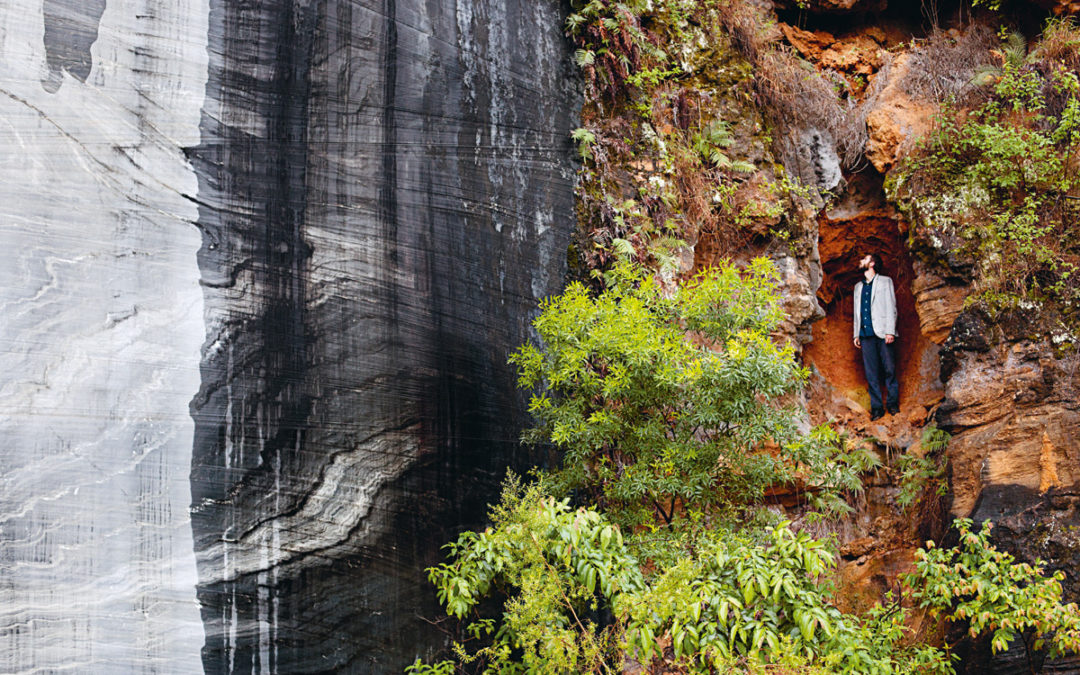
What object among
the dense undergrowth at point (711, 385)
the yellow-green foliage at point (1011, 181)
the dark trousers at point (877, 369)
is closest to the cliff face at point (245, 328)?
the dense undergrowth at point (711, 385)

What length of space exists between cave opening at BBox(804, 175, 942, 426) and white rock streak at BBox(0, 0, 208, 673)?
256 inches

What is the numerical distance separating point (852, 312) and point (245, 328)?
704 centimetres

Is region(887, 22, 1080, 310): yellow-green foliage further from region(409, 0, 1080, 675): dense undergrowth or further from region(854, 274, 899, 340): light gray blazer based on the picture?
region(854, 274, 899, 340): light gray blazer

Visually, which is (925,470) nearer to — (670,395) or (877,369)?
(877,369)

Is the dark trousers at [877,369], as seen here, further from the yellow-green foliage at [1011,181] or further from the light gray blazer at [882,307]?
the yellow-green foliage at [1011,181]

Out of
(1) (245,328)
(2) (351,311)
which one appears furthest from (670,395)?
(1) (245,328)

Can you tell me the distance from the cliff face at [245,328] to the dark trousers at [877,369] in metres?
4.18

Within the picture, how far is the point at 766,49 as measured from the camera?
28.9 feet

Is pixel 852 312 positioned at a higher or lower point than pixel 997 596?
higher

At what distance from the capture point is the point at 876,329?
8.34m

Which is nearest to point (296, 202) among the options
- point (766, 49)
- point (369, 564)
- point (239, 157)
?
point (239, 157)

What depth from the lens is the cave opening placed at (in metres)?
8.36

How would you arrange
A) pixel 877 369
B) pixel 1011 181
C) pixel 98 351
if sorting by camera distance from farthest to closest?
pixel 877 369 → pixel 1011 181 → pixel 98 351

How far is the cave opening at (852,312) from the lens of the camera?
836 cm
